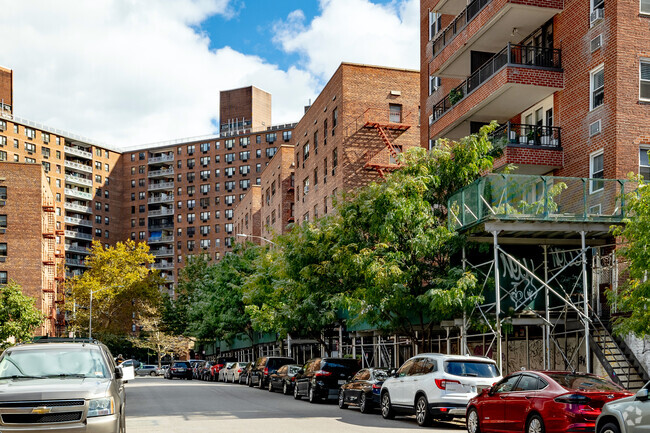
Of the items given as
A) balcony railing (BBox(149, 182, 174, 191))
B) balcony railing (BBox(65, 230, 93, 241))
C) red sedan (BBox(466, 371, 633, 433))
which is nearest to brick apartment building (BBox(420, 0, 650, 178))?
red sedan (BBox(466, 371, 633, 433))

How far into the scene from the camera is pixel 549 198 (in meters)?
21.9

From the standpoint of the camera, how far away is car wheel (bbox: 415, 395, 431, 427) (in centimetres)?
1814

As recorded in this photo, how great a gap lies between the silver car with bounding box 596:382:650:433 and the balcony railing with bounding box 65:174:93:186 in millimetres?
127930

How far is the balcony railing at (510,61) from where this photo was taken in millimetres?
27475

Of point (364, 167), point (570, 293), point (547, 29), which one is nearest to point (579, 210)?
point (570, 293)

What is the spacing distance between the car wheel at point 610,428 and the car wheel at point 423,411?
21.5 feet

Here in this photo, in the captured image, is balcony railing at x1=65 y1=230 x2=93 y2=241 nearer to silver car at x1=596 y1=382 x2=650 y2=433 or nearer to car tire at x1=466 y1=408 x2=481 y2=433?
car tire at x1=466 y1=408 x2=481 y2=433

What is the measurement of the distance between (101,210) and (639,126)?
123735mm

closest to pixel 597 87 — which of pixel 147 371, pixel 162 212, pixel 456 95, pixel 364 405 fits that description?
pixel 456 95

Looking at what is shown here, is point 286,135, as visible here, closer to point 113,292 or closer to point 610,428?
point 113,292

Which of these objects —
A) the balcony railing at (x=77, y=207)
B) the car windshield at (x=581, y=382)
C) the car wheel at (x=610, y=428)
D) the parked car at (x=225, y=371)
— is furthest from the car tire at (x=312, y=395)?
the balcony railing at (x=77, y=207)

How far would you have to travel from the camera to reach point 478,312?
80.5 ft

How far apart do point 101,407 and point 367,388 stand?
1278 cm

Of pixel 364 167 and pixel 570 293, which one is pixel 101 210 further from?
pixel 570 293
